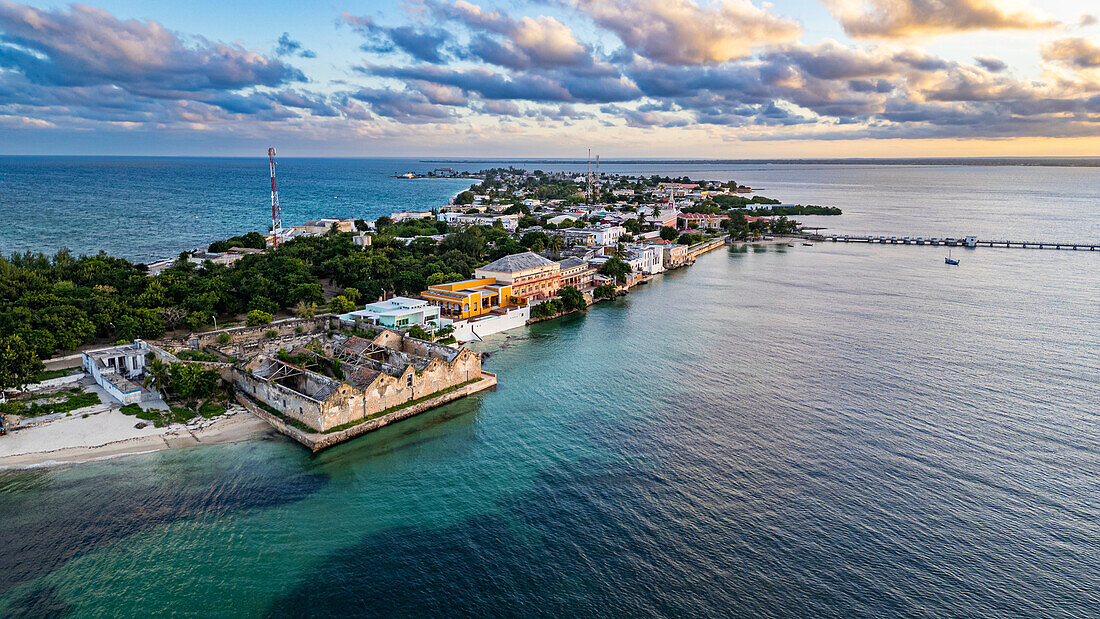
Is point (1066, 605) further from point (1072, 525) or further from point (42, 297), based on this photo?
point (42, 297)

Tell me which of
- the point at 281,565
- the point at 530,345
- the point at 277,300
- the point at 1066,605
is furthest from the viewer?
the point at 277,300

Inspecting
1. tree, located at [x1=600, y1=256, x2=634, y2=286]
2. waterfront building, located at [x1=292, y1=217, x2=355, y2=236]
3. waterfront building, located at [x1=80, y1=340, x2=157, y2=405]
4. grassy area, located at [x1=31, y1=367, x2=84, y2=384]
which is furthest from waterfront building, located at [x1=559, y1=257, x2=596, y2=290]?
waterfront building, located at [x1=292, y1=217, x2=355, y2=236]

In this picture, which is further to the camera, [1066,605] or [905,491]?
[905,491]

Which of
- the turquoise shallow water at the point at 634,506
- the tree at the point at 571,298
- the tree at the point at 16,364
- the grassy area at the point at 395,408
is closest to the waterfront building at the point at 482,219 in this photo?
the tree at the point at 571,298

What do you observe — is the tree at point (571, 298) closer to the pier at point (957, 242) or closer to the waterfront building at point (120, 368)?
the waterfront building at point (120, 368)

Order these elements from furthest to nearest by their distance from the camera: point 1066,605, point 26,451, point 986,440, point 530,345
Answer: point 530,345
point 986,440
point 26,451
point 1066,605

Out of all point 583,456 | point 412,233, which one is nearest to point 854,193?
point 412,233

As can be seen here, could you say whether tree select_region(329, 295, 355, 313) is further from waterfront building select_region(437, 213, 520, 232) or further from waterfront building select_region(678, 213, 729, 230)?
waterfront building select_region(678, 213, 729, 230)
